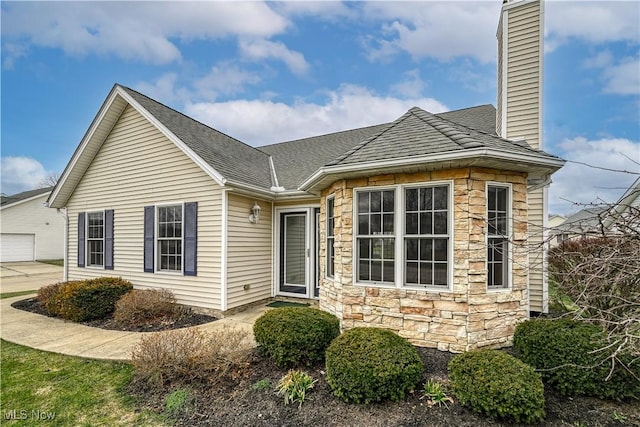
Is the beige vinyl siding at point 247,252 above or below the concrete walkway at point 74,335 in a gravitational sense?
above

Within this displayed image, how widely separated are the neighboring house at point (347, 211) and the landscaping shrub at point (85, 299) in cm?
86

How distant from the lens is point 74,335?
19.6ft

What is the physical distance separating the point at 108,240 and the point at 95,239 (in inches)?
30.8

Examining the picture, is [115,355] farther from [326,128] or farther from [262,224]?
[326,128]

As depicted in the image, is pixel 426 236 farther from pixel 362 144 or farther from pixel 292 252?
pixel 292 252

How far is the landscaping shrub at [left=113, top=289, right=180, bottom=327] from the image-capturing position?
659 cm

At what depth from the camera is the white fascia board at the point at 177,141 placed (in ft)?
22.7

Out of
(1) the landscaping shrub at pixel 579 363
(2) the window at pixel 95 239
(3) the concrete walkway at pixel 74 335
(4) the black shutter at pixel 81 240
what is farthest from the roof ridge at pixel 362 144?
(4) the black shutter at pixel 81 240

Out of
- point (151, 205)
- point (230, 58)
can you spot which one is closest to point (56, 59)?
point (230, 58)

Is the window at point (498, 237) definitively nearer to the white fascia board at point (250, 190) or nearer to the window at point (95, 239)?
the white fascia board at point (250, 190)

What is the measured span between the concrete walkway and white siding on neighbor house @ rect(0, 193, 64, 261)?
62.8 ft

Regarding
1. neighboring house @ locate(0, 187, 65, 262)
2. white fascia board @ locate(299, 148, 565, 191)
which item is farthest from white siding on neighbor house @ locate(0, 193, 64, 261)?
white fascia board @ locate(299, 148, 565, 191)

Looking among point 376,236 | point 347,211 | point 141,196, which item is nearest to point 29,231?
point 141,196

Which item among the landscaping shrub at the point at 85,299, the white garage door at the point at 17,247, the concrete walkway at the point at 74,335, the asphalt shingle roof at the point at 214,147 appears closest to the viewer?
the concrete walkway at the point at 74,335
